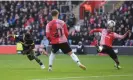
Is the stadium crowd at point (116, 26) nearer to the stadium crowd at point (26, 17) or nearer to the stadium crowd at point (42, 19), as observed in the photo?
the stadium crowd at point (42, 19)

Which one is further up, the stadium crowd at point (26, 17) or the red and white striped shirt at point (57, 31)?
the red and white striped shirt at point (57, 31)

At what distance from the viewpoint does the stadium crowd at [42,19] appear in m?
37.5

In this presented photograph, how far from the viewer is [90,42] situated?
124ft

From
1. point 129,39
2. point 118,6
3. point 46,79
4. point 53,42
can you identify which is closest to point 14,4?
point 118,6

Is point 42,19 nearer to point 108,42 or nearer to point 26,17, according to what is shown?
point 26,17

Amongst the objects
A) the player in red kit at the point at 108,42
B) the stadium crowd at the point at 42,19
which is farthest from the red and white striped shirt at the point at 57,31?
the stadium crowd at the point at 42,19

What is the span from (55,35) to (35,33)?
21494 mm

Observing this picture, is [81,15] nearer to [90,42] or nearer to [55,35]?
[90,42]

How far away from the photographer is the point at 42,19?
42344 millimetres

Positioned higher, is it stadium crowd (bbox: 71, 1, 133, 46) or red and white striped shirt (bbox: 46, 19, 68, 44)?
red and white striped shirt (bbox: 46, 19, 68, 44)

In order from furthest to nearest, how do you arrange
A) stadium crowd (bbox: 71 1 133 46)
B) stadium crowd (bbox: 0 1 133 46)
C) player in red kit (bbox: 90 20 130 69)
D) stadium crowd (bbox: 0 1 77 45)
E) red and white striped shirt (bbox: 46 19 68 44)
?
stadium crowd (bbox: 0 1 77 45)
stadium crowd (bbox: 0 1 133 46)
stadium crowd (bbox: 71 1 133 46)
player in red kit (bbox: 90 20 130 69)
red and white striped shirt (bbox: 46 19 68 44)

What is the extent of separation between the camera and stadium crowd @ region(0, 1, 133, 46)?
3750 cm

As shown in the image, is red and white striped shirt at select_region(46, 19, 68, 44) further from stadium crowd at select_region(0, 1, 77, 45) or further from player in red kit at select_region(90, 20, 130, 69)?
stadium crowd at select_region(0, 1, 77, 45)

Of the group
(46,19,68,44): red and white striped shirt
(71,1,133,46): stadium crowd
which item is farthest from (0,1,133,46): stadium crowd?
(46,19,68,44): red and white striped shirt
